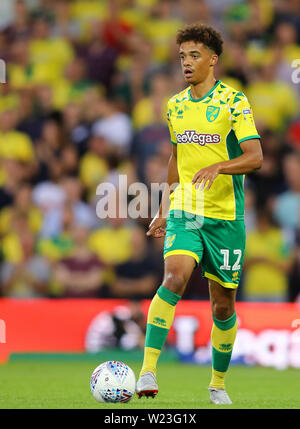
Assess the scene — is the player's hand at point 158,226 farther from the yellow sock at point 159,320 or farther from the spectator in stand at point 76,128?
the spectator in stand at point 76,128

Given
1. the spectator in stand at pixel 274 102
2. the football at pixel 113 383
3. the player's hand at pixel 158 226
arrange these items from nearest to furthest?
1. the football at pixel 113 383
2. the player's hand at pixel 158 226
3. the spectator in stand at pixel 274 102

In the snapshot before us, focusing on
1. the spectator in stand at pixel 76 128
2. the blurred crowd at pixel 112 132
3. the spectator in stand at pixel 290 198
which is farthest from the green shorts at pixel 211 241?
the spectator in stand at pixel 76 128

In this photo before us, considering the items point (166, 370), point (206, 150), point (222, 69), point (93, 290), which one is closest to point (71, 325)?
point (93, 290)

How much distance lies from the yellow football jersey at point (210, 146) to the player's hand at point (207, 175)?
0.43m

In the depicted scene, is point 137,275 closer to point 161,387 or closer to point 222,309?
point 161,387

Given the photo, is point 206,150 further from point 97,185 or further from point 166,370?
point 97,185

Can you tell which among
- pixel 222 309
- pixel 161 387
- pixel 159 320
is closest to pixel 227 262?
pixel 222 309

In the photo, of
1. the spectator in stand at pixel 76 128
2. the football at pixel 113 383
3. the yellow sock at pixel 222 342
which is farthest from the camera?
the spectator in stand at pixel 76 128

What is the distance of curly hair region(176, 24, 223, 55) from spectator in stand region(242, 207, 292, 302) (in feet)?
17.9

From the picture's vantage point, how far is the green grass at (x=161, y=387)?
6.25m

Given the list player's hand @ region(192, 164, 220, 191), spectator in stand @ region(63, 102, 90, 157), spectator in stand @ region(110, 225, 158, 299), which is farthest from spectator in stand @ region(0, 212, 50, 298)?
player's hand @ region(192, 164, 220, 191)

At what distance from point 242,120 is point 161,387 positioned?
290cm

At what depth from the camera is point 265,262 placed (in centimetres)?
1152

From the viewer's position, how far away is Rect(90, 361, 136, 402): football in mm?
5980
